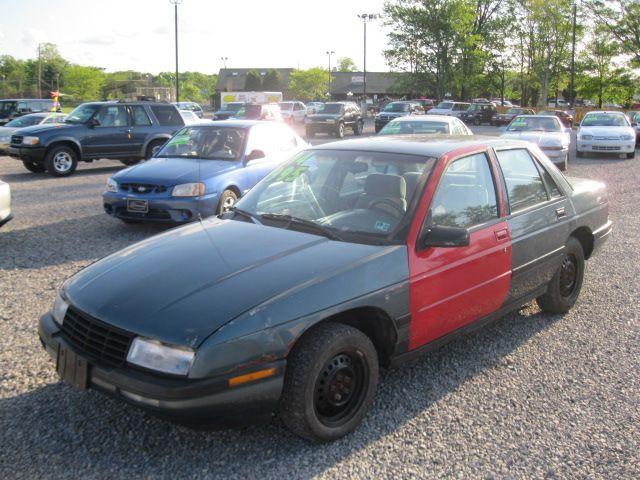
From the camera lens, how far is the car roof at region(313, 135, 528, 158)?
3936 mm

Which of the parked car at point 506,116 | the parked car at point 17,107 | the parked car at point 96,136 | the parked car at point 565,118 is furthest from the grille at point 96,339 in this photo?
the parked car at point 506,116

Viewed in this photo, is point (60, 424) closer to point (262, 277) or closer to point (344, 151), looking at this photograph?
point (262, 277)

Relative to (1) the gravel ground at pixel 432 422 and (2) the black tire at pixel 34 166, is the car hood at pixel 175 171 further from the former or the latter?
(2) the black tire at pixel 34 166

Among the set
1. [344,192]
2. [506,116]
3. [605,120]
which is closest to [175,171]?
[344,192]

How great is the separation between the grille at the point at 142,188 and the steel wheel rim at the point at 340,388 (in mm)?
5187

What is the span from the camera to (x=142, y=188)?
25.4ft

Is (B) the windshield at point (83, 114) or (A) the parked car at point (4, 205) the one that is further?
(B) the windshield at point (83, 114)

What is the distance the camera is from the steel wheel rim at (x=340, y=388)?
297cm

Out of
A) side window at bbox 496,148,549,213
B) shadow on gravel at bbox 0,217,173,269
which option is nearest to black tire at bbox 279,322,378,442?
side window at bbox 496,148,549,213

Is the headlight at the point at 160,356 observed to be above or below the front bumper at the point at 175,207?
below

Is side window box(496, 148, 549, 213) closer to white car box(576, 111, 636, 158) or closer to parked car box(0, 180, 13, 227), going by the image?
parked car box(0, 180, 13, 227)

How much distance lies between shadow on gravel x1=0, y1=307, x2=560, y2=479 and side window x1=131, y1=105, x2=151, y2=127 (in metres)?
12.1

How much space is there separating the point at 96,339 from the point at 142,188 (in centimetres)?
517

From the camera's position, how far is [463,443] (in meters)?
3.11
